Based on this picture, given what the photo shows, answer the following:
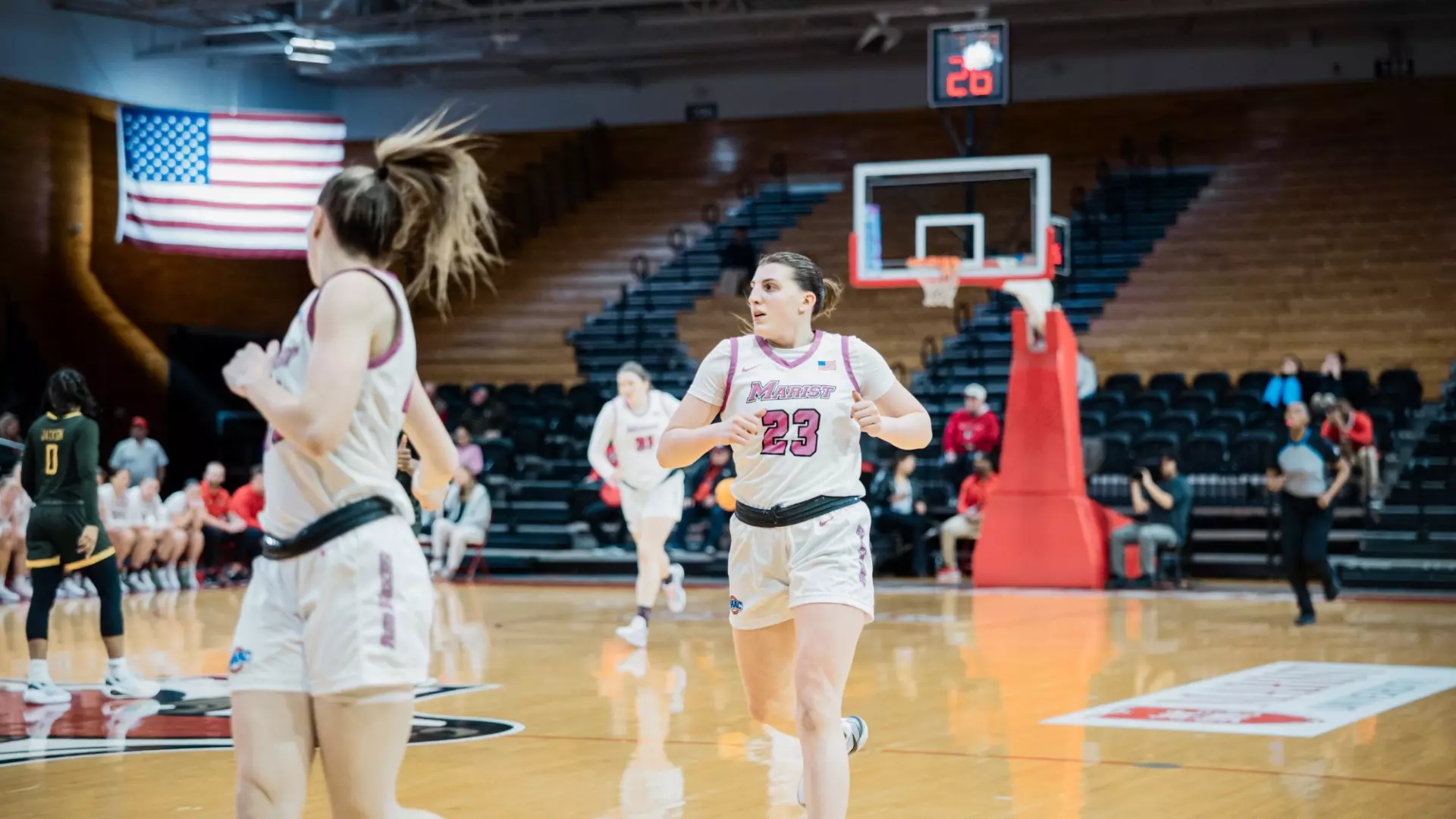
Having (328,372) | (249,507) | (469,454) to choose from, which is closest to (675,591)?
(469,454)

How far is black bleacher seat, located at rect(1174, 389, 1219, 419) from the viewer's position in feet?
67.2

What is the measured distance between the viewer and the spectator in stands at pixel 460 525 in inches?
782

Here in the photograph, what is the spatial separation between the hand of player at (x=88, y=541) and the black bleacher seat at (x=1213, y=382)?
50.4 ft

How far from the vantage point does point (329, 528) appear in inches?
143

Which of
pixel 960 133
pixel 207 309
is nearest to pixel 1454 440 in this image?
pixel 960 133

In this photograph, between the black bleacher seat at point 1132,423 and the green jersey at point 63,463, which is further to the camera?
the black bleacher seat at point 1132,423

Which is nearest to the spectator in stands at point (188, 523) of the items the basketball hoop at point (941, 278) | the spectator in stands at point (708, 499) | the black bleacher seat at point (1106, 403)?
the spectator in stands at point (708, 499)

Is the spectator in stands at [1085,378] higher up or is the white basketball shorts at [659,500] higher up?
the spectator in stands at [1085,378]

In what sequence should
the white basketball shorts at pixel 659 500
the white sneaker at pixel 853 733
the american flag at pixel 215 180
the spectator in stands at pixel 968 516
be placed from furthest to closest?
1. the american flag at pixel 215 180
2. the spectator in stands at pixel 968 516
3. the white basketball shorts at pixel 659 500
4. the white sneaker at pixel 853 733

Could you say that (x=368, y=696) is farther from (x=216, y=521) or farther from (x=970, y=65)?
(x=216, y=521)

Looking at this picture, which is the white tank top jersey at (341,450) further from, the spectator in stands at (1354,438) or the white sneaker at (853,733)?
the spectator in stands at (1354,438)

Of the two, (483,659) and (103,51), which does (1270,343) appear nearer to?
(483,659)

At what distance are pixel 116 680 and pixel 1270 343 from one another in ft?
56.7

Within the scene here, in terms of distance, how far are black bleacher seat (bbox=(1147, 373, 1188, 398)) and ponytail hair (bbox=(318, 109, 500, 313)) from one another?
18.1 metres
